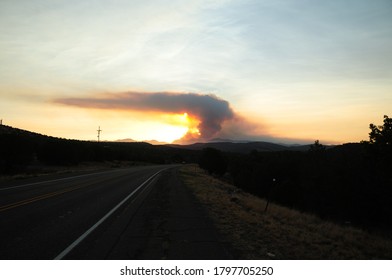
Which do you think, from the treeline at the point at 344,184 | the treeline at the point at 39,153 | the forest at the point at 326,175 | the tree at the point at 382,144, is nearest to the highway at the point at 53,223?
the forest at the point at 326,175

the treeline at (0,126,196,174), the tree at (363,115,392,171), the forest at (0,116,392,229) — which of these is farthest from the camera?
the treeline at (0,126,196,174)

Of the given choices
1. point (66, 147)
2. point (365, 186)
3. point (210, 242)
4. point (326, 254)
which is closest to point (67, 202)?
point (210, 242)

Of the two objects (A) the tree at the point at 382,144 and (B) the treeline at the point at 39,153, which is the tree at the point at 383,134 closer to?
(A) the tree at the point at 382,144

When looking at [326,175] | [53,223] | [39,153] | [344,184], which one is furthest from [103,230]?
[39,153]

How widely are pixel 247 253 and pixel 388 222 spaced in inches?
1515

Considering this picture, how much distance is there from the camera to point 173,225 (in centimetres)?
1037

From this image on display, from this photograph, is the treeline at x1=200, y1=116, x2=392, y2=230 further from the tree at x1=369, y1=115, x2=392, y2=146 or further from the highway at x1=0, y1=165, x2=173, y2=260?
the highway at x1=0, y1=165, x2=173, y2=260

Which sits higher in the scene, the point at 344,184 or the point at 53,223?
the point at 53,223

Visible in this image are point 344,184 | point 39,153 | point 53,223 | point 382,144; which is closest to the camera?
point 53,223

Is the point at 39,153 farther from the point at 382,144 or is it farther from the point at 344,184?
the point at 382,144

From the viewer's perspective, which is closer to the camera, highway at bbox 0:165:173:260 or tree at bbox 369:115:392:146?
highway at bbox 0:165:173:260

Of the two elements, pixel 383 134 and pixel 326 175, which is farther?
pixel 326 175

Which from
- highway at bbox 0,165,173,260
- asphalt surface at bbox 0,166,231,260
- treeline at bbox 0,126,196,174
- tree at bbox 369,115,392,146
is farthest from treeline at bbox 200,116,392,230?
treeline at bbox 0,126,196,174
